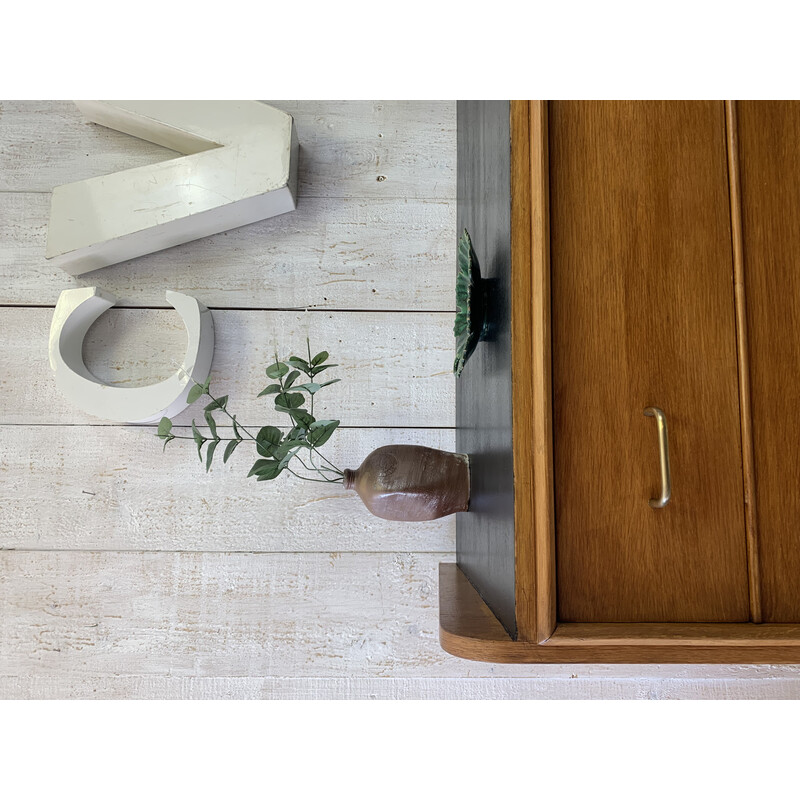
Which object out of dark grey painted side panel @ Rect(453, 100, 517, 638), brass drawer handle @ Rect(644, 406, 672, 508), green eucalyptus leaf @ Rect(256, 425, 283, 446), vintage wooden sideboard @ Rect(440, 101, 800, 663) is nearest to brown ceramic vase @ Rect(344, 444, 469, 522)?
dark grey painted side panel @ Rect(453, 100, 517, 638)

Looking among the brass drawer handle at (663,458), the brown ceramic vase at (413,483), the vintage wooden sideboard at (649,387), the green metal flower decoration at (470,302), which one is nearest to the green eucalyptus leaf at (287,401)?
the brown ceramic vase at (413,483)

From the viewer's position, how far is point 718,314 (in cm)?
59

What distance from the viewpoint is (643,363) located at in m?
0.58

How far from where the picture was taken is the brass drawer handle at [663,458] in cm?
54

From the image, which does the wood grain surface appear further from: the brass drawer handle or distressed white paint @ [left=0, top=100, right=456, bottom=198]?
distressed white paint @ [left=0, top=100, right=456, bottom=198]

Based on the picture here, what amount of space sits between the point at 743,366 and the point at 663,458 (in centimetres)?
13

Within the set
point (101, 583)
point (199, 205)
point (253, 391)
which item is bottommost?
point (101, 583)

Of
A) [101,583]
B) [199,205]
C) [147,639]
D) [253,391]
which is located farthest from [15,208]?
[147,639]

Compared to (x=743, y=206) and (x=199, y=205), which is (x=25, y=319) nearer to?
(x=199, y=205)

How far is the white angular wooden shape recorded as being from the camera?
1.02 metres

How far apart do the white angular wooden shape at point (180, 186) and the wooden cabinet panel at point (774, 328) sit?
2.32ft

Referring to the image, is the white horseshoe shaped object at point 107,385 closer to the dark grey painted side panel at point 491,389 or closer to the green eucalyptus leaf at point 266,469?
the green eucalyptus leaf at point 266,469

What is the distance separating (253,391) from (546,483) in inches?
26.2

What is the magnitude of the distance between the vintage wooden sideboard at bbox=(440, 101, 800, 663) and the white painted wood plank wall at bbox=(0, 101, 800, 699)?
459 millimetres
